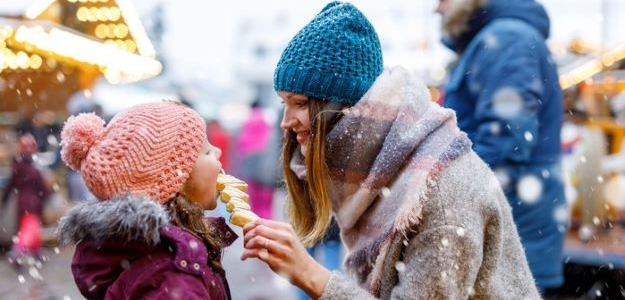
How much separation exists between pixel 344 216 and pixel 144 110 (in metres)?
0.66

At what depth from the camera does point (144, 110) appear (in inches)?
97.5

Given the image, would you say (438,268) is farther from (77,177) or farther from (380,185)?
(77,177)

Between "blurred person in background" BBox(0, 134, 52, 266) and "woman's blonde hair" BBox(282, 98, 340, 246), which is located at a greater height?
"woman's blonde hair" BBox(282, 98, 340, 246)

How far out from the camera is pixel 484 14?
3.75 m

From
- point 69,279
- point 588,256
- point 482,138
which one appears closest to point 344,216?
point 482,138

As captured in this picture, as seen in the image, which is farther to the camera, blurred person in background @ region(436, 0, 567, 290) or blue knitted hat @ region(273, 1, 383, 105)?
blurred person in background @ region(436, 0, 567, 290)

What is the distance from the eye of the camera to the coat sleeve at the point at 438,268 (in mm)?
2201

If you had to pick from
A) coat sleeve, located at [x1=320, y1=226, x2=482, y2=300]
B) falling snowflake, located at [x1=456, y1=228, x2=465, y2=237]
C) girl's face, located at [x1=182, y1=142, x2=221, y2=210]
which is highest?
girl's face, located at [x1=182, y1=142, x2=221, y2=210]

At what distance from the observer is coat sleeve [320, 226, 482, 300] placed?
2.20m

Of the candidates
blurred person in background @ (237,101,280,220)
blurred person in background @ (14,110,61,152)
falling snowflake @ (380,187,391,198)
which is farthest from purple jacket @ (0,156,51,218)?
falling snowflake @ (380,187,391,198)

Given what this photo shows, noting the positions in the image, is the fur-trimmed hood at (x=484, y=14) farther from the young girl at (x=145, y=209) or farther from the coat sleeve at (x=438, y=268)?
the coat sleeve at (x=438, y=268)

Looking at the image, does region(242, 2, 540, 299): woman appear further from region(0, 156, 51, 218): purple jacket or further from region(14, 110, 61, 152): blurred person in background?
region(14, 110, 61, 152): blurred person in background

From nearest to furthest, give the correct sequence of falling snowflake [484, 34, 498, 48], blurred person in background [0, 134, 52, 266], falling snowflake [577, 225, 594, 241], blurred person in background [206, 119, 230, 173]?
falling snowflake [484, 34, 498, 48], falling snowflake [577, 225, 594, 241], blurred person in background [0, 134, 52, 266], blurred person in background [206, 119, 230, 173]

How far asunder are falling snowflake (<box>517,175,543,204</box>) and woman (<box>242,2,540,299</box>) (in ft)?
3.88
